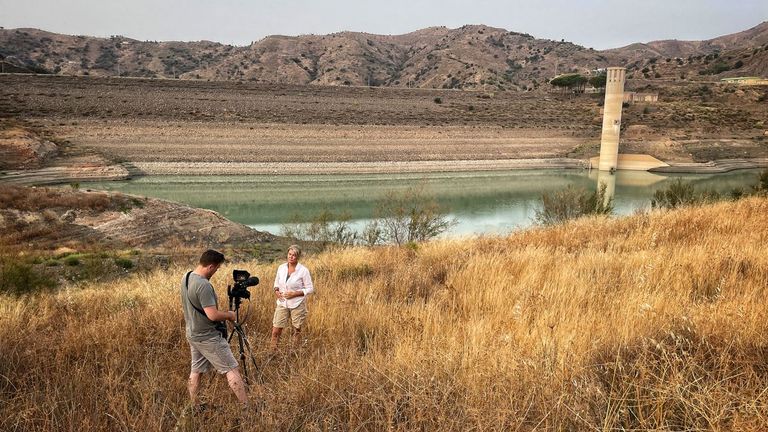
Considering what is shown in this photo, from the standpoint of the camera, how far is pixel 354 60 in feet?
321

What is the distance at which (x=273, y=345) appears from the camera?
3525 millimetres

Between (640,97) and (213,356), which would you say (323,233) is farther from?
(640,97)

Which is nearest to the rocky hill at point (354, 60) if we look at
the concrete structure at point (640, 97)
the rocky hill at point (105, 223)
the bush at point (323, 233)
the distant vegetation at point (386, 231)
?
the concrete structure at point (640, 97)

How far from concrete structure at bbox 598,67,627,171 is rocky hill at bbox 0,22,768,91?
36.1 metres

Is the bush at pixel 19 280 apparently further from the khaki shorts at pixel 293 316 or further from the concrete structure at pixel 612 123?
the concrete structure at pixel 612 123

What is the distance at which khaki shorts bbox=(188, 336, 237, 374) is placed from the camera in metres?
2.84

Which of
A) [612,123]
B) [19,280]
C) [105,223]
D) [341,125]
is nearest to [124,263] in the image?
[19,280]

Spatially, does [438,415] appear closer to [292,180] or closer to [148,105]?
[292,180]

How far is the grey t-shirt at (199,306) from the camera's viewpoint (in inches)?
113

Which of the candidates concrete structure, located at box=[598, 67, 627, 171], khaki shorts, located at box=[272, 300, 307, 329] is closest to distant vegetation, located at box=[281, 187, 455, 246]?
khaki shorts, located at box=[272, 300, 307, 329]

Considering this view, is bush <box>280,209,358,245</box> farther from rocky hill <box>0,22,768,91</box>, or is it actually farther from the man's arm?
rocky hill <box>0,22,768,91</box>

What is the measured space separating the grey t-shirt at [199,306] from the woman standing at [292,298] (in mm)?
928

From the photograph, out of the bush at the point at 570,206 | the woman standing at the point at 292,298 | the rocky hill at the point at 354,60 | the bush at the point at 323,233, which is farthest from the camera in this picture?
the rocky hill at the point at 354,60

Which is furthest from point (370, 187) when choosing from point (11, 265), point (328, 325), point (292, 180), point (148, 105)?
point (328, 325)
